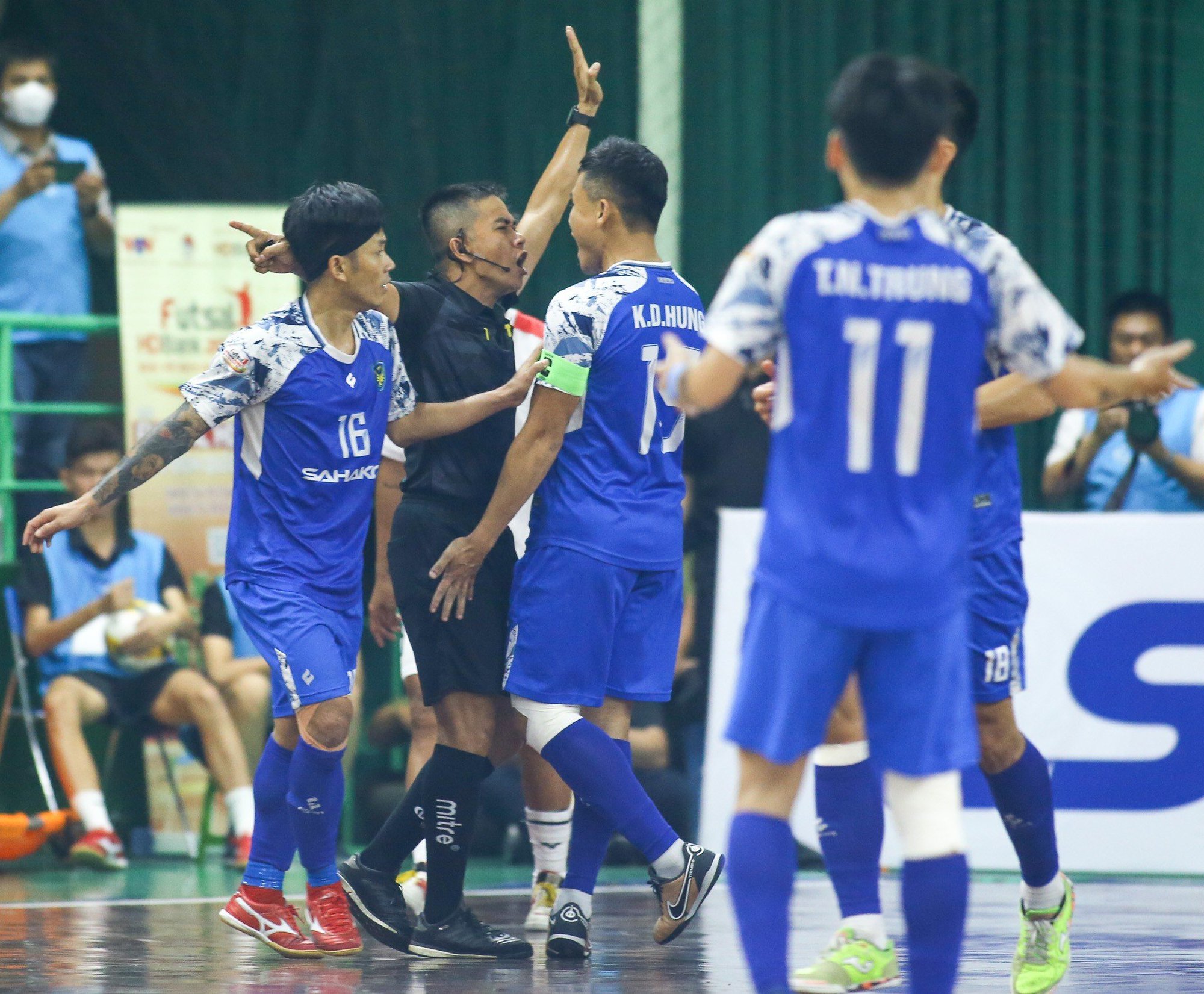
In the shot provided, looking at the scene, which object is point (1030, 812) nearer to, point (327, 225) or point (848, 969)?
point (848, 969)

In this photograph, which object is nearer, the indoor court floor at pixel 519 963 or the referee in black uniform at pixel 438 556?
the indoor court floor at pixel 519 963

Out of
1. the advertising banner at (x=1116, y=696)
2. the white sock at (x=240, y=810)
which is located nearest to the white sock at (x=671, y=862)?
the advertising banner at (x=1116, y=696)

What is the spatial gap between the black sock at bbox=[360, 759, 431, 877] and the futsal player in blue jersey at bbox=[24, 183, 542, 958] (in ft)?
0.42

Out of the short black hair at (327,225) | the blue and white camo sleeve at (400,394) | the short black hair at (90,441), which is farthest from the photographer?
the short black hair at (90,441)

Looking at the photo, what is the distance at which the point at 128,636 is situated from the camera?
820 cm

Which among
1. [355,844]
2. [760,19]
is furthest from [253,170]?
[355,844]

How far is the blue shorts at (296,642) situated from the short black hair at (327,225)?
0.93 meters

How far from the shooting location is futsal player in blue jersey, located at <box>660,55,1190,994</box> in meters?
3.52

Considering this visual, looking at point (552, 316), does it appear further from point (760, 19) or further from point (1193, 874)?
point (760, 19)

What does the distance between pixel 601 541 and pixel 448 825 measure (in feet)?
3.01

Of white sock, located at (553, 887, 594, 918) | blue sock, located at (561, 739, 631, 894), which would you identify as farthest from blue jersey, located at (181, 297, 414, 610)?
white sock, located at (553, 887, 594, 918)

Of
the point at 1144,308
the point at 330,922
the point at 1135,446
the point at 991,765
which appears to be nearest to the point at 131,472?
the point at 330,922

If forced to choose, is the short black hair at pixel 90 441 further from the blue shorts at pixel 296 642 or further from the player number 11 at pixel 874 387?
the player number 11 at pixel 874 387

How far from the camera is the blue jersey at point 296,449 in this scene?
5203mm
